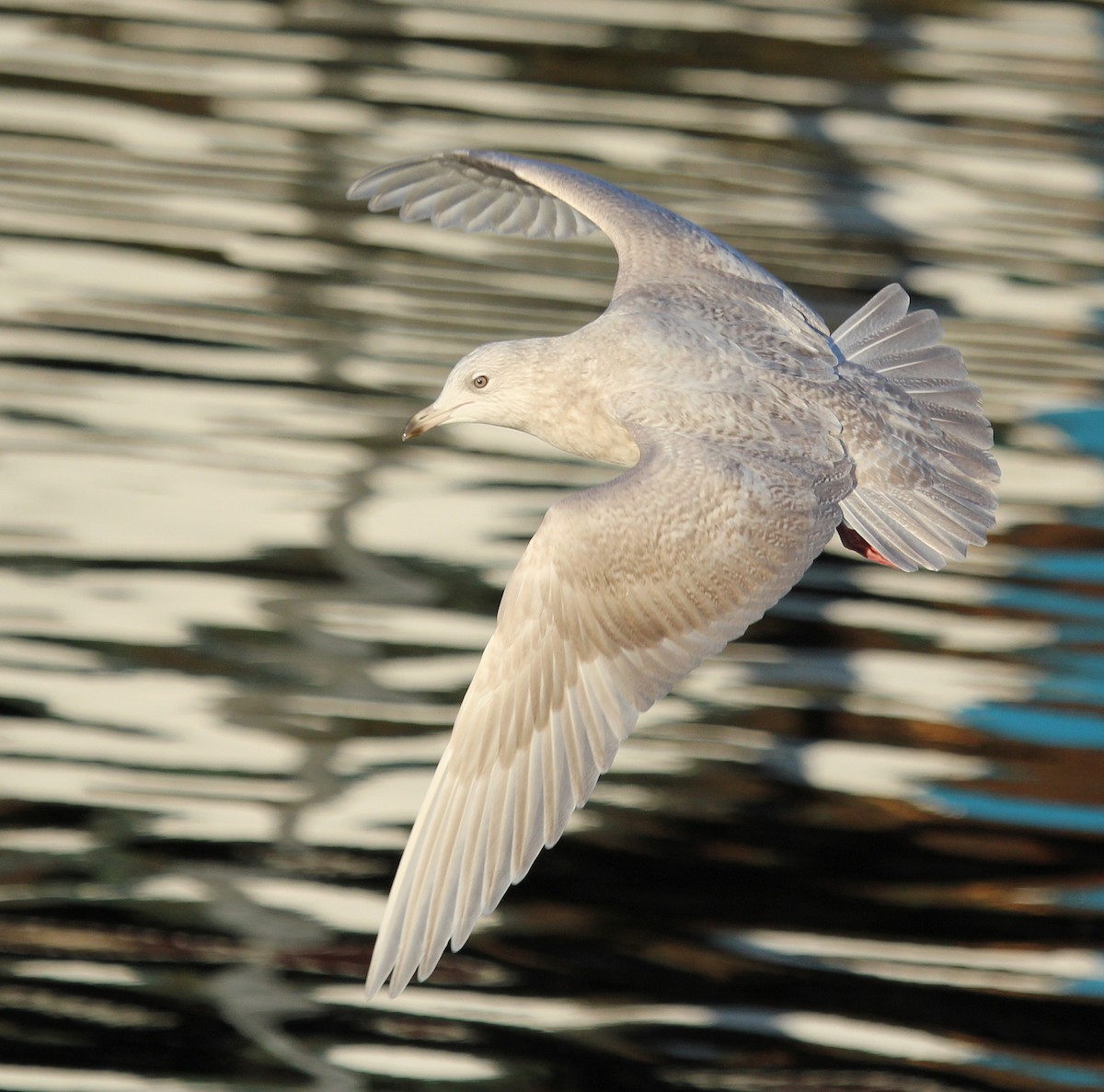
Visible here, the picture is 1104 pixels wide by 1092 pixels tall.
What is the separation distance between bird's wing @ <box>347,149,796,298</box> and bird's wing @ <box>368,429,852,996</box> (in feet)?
3.46

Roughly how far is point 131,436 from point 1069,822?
3.84m

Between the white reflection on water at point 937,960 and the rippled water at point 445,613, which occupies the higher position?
the rippled water at point 445,613

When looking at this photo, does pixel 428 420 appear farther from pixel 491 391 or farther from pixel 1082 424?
pixel 1082 424

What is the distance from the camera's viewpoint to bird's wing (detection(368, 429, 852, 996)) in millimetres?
4453

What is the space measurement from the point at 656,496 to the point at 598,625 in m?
0.29

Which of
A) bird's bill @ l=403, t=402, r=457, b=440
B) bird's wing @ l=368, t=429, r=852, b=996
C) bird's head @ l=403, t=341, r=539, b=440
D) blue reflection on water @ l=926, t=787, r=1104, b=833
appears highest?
bird's head @ l=403, t=341, r=539, b=440

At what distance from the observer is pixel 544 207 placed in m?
6.45

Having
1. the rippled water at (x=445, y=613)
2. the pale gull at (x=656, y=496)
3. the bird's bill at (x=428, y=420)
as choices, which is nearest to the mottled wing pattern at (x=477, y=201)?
the pale gull at (x=656, y=496)

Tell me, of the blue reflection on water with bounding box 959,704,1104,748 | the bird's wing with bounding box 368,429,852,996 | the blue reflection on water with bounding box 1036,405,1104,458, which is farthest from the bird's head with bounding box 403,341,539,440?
the blue reflection on water with bounding box 1036,405,1104,458

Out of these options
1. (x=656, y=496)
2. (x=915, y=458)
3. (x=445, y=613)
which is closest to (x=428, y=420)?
(x=656, y=496)

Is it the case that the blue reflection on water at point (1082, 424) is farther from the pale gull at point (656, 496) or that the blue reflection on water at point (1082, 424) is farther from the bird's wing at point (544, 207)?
the pale gull at point (656, 496)

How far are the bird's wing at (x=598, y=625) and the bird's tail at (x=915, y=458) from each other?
18.5 inches

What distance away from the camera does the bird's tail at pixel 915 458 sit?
5051 millimetres

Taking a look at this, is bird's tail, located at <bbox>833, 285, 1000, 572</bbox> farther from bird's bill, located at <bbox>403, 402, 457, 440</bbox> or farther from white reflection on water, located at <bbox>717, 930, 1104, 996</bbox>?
white reflection on water, located at <bbox>717, 930, 1104, 996</bbox>
